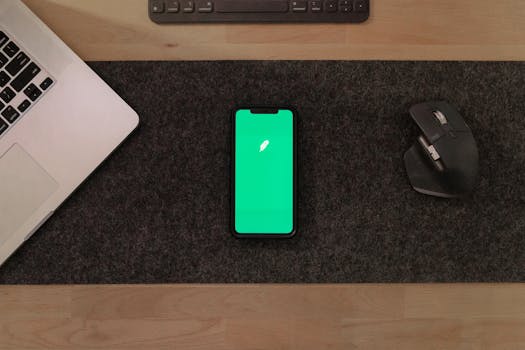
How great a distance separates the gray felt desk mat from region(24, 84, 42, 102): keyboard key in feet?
0.23

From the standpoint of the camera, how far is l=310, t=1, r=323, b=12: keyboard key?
527 mm

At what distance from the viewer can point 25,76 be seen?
49cm

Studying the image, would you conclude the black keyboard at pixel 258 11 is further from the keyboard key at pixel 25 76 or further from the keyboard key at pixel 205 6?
the keyboard key at pixel 25 76

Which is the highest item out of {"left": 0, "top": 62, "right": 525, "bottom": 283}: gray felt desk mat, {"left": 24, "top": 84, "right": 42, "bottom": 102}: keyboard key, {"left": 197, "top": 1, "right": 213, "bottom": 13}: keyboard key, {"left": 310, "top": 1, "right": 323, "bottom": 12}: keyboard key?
{"left": 197, "top": 1, "right": 213, "bottom": 13}: keyboard key

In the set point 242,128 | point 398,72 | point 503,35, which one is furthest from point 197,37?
point 503,35

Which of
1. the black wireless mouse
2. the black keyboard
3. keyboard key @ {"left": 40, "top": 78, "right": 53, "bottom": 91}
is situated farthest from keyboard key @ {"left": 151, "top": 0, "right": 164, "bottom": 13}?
the black wireless mouse

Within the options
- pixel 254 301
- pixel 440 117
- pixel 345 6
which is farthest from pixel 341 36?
pixel 254 301

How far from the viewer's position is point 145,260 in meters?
0.53

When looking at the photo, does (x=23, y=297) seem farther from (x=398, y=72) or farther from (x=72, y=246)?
(x=398, y=72)

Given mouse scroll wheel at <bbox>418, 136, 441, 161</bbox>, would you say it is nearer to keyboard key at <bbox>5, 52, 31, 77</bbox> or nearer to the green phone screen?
the green phone screen

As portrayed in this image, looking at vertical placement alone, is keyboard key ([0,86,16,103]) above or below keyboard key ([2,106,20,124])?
above

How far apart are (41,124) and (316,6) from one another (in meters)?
0.32

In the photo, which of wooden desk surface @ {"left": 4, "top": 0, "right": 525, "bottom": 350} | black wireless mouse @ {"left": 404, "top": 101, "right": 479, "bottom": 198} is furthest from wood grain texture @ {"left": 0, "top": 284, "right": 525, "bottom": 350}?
black wireless mouse @ {"left": 404, "top": 101, "right": 479, "bottom": 198}

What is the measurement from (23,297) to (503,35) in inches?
23.8
